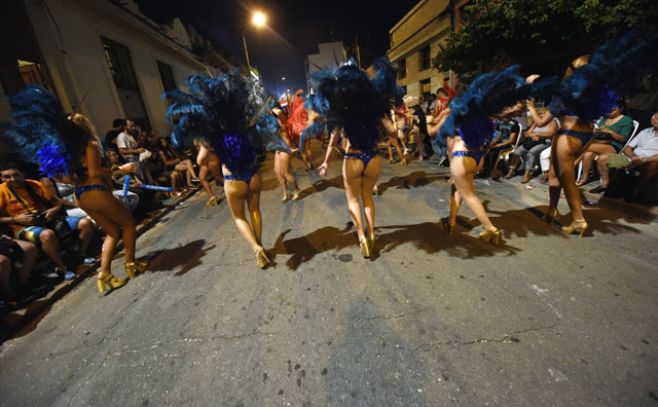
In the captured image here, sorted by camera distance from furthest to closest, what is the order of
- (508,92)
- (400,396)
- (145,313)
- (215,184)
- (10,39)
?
1. (215,184)
2. (10,39)
3. (145,313)
4. (508,92)
5. (400,396)

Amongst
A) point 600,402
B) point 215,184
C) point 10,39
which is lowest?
point 600,402

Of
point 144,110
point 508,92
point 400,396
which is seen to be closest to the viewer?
point 400,396

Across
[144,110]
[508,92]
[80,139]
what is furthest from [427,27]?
[80,139]

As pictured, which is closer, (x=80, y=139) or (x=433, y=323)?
(x=433, y=323)

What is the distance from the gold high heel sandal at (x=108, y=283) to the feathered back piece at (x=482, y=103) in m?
4.33

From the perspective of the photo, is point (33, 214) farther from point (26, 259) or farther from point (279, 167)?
point (279, 167)

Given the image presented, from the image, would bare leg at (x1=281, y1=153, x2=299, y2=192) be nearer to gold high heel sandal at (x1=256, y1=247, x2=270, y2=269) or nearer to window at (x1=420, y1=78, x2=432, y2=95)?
gold high heel sandal at (x1=256, y1=247, x2=270, y2=269)

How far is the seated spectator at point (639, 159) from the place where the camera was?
369cm

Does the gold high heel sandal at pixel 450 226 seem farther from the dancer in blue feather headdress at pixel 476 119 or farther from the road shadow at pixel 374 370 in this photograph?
the road shadow at pixel 374 370

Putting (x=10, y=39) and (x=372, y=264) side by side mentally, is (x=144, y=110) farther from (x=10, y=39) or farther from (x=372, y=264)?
(x=372, y=264)

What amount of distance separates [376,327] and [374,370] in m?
0.38

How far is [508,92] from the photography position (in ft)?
8.48

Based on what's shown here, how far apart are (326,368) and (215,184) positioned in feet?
25.7

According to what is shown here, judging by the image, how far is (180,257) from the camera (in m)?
3.91
